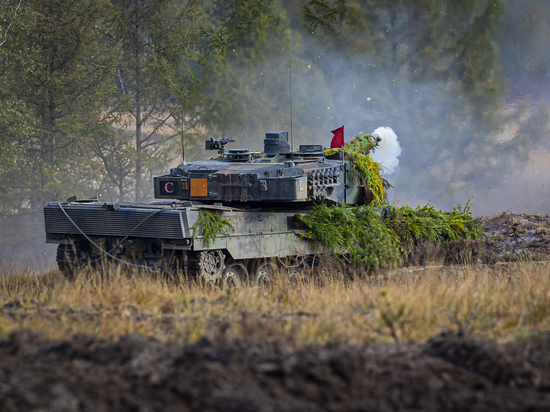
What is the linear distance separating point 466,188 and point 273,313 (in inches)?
1059

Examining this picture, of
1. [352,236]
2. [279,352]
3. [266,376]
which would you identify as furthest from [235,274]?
[266,376]

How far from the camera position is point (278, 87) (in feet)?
93.1

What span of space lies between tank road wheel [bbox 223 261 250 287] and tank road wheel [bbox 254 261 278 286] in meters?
0.24

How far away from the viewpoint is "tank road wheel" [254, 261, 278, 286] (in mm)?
10935

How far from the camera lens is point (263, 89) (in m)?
28.0

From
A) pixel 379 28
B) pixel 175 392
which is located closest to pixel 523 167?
pixel 379 28

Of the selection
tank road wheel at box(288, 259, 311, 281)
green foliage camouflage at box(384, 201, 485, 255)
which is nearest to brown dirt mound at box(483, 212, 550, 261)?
green foliage camouflage at box(384, 201, 485, 255)

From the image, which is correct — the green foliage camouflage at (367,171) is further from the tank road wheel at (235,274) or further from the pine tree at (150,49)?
the pine tree at (150,49)

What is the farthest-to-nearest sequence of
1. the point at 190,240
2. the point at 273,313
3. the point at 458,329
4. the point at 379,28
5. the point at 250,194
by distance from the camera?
the point at 379,28 → the point at 250,194 → the point at 190,240 → the point at 273,313 → the point at 458,329

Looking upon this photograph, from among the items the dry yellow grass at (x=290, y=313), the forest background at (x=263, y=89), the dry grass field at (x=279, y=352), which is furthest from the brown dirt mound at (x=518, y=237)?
the dry grass field at (x=279, y=352)

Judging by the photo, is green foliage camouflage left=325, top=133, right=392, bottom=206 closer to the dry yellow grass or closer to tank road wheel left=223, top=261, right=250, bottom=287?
tank road wheel left=223, top=261, right=250, bottom=287

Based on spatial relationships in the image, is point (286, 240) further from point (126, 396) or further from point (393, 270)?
point (126, 396)

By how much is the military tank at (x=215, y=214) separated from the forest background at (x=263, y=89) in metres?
10.5

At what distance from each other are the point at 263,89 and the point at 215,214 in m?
18.8
